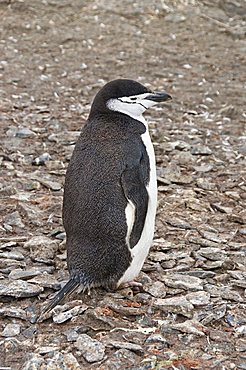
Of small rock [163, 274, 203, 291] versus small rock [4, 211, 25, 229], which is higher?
small rock [163, 274, 203, 291]

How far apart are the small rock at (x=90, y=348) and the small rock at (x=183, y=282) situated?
620mm

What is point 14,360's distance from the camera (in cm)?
278

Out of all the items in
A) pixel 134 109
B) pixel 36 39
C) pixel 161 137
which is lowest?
pixel 36 39

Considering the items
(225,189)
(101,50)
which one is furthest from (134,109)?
(101,50)

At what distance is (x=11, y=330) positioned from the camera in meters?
2.96

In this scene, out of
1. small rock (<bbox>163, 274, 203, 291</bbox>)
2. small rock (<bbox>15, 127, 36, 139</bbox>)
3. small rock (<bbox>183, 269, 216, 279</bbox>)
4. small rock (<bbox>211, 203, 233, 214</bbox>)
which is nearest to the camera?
small rock (<bbox>163, 274, 203, 291</bbox>)

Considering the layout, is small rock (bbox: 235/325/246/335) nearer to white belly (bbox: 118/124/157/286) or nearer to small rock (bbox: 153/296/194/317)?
small rock (bbox: 153/296/194/317)

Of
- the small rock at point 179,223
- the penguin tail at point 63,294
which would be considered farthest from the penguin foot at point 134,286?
the small rock at point 179,223

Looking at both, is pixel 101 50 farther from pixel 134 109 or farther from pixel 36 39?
pixel 134 109

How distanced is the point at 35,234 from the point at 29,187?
0.69 metres

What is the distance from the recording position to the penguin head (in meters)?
3.37

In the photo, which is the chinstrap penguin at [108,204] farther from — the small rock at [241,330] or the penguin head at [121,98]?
the small rock at [241,330]

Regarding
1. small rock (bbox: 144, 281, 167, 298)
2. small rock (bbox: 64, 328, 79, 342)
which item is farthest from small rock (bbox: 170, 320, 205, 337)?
small rock (bbox: 64, 328, 79, 342)

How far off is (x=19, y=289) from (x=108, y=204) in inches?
20.2
